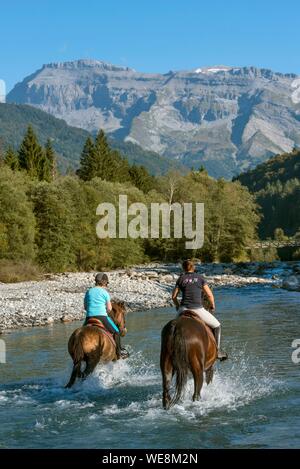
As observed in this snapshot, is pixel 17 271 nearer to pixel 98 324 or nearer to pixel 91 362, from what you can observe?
pixel 98 324

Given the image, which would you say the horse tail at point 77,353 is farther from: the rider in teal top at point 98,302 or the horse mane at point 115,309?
the horse mane at point 115,309

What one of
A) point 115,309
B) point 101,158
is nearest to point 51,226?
point 101,158

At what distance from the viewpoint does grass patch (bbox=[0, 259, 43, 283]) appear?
53719 mm

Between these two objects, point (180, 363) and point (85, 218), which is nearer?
point (180, 363)

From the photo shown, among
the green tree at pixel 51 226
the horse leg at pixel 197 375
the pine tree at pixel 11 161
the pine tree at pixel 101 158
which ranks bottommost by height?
the horse leg at pixel 197 375

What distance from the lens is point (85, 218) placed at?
69.6 m

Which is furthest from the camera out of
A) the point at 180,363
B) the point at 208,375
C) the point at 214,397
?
the point at 208,375

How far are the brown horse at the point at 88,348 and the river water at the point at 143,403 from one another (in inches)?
12.3

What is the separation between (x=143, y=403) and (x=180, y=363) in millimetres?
1571

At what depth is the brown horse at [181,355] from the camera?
12.6 meters

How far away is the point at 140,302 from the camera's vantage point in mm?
39562

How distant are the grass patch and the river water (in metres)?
30.4

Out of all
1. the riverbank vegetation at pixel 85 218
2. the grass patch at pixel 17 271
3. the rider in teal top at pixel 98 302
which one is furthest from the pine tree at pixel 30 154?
the rider in teal top at pixel 98 302

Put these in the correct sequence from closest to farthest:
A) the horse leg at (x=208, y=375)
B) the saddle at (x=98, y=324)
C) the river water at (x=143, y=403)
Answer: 1. the river water at (x=143, y=403)
2. the horse leg at (x=208, y=375)
3. the saddle at (x=98, y=324)
